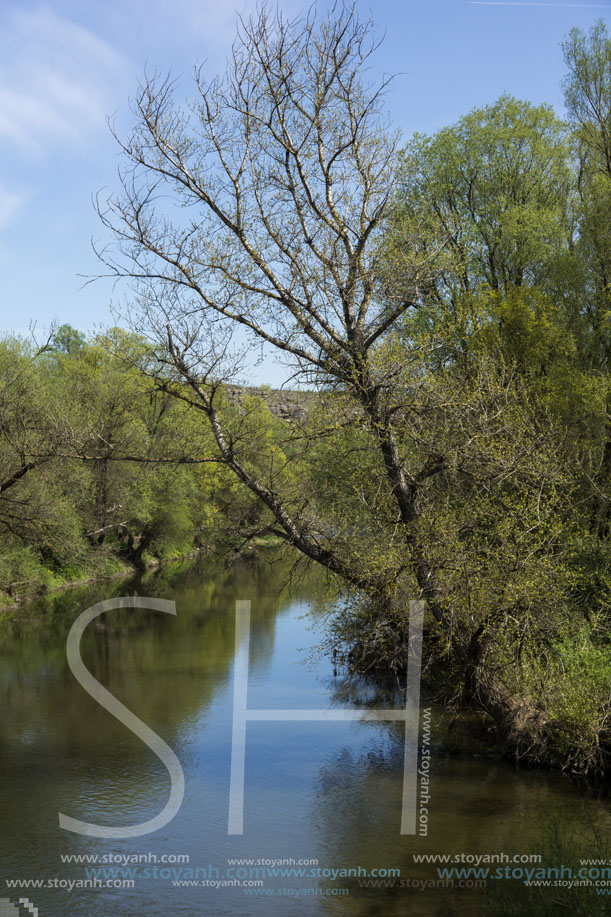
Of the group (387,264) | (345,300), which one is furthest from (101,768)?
(387,264)

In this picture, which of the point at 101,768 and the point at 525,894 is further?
the point at 101,768

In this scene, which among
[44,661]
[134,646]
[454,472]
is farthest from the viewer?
[134,646]

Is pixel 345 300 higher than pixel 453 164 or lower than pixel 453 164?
lower

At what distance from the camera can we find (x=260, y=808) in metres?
11.7

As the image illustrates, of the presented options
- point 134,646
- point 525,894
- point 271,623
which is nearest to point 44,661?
point 134,646

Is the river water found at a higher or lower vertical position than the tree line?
lower

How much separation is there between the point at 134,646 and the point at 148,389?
11112 mm

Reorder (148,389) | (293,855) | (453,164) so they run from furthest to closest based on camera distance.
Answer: (453,164) < (148,389) < (293,855)

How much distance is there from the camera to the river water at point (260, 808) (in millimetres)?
9117

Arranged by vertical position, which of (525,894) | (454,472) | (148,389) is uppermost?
(148,389)

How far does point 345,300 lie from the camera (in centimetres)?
1342

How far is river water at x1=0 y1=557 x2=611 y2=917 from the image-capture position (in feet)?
29.9

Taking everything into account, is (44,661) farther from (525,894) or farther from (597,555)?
(525,894)

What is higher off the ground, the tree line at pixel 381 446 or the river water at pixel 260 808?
the tree line at pixel 381 446
